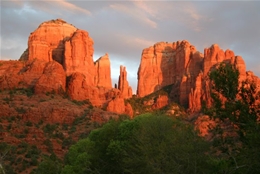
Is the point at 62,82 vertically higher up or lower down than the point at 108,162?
higher up

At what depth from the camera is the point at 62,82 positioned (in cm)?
8600

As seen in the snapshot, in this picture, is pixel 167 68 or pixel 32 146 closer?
pixel 32 146

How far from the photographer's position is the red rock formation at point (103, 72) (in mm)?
108438

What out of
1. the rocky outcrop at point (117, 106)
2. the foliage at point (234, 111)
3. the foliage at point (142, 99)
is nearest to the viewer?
the foliage at point (234, 111)

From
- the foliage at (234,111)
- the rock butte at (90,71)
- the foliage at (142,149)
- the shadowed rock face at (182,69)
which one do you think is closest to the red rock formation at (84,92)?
the rock butte at (90,71)

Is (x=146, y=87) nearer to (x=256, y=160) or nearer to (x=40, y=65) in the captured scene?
(x=40, y=65)

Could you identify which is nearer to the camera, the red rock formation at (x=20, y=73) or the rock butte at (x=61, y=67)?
the red rock formation at (x=20, y=73)

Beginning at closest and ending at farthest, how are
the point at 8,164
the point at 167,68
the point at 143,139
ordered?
1. the point at 143,139
2. the point at 8,164
3. the point at 167,68

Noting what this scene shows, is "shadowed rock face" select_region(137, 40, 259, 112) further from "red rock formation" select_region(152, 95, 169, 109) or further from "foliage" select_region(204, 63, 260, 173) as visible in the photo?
"foliage" select_region(204, 63, 260, 173)

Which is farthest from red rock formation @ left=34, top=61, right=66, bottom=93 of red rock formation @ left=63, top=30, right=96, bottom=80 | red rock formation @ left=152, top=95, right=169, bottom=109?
red rock formation @ left=152, top=95, right=169, bottom=109

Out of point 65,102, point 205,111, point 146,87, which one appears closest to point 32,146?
point 65,102

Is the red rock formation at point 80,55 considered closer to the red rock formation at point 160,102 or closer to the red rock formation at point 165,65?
the red rock formation at point 160,102

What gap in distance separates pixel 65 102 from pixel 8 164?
26934mm

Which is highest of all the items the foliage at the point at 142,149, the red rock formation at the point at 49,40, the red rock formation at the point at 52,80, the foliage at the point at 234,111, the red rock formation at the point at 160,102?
the red rock formation at the point at 49,40
